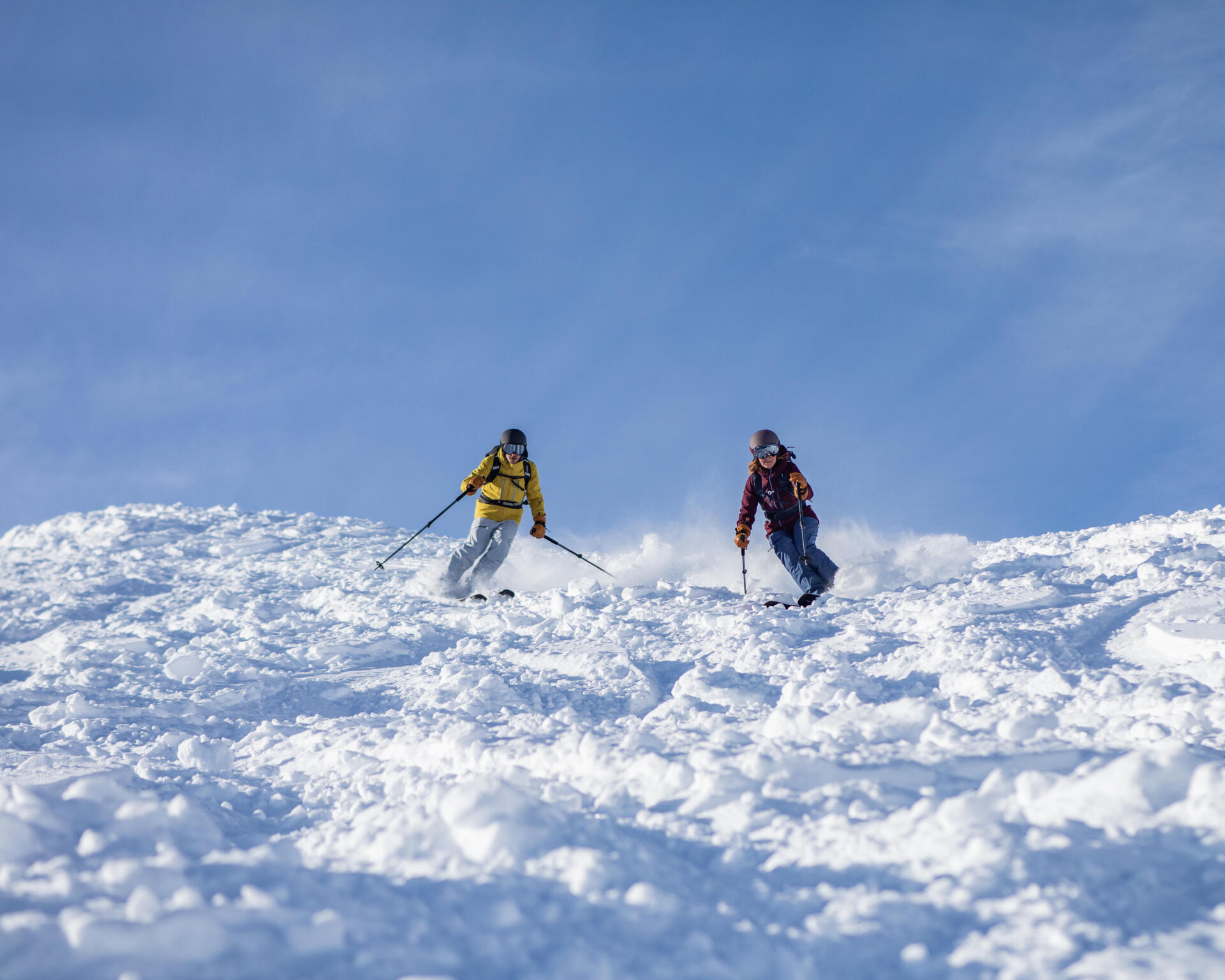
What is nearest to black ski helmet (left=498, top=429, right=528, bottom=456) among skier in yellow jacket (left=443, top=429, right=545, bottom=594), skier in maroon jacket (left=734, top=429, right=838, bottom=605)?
skier in yellow jacket (left=443, top=429, right=545, bottom=594)

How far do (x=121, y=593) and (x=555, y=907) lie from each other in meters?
13.3

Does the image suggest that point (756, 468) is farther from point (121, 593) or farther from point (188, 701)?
point (121, 593)

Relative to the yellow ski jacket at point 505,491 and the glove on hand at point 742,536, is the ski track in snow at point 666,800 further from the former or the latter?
the yellow ski jacket at point 505,491

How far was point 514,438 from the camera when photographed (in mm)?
10328

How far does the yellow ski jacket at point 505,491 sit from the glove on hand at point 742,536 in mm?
2833

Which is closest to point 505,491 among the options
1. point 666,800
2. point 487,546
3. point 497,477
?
point 497,477

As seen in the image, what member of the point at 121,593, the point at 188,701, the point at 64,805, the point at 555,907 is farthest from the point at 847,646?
the point at 121,593

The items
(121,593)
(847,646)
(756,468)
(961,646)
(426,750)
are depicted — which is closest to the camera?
(426,750)

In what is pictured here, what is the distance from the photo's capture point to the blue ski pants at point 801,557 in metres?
9.22

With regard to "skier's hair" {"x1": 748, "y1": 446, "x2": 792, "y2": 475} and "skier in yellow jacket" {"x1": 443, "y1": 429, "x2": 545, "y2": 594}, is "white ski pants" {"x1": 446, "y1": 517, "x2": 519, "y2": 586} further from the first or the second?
"skier's hair" {"x1": 748, "y1": 446, "x2": 792, "y2": 475}

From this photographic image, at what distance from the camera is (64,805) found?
11.0 feet

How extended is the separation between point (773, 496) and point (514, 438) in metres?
3.58

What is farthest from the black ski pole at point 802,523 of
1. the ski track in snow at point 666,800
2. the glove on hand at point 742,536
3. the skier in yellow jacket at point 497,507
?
the skier in yellow jacket at point 497,507

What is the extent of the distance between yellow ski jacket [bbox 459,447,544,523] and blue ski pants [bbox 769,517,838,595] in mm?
3388
